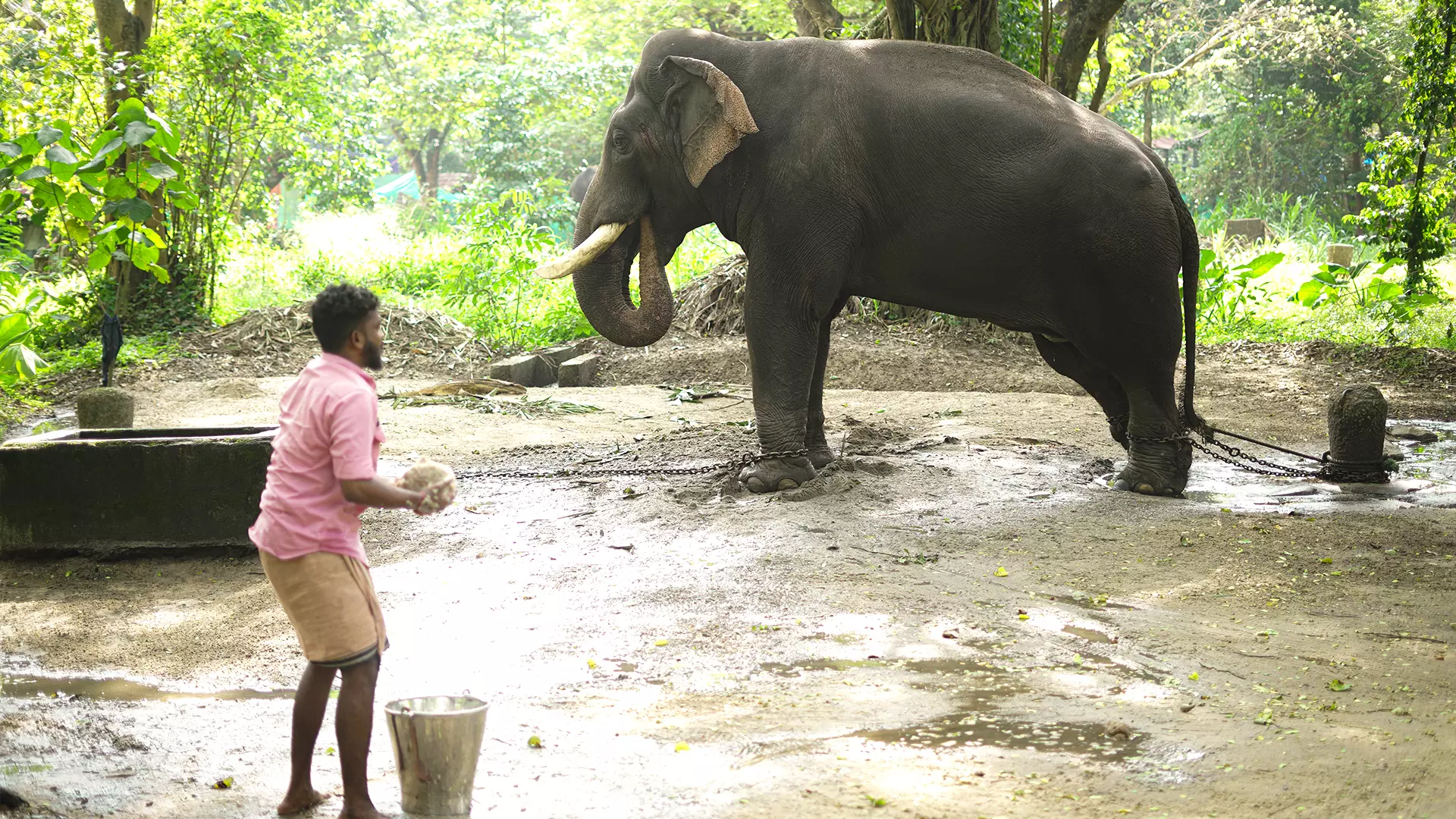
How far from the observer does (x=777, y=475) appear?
22.2 feet

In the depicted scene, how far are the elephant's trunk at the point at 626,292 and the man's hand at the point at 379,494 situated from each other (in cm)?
420

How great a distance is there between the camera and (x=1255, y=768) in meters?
3.28

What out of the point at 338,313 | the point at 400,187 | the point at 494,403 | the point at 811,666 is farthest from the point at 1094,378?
the point at 400,187

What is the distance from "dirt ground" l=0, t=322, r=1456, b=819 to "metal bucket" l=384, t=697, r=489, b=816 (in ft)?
0.43

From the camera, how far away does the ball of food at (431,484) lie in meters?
3.05

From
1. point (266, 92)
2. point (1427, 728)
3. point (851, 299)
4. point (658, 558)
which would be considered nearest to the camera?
point (1427, 728)

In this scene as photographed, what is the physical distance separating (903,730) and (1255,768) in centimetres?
92

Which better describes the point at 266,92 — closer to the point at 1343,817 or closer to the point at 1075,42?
the point at 1075,42

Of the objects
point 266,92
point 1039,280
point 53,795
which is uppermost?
point 266,92

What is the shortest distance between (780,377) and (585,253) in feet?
4.21

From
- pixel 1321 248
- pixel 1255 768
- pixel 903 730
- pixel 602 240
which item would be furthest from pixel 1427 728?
pixel 1321 248

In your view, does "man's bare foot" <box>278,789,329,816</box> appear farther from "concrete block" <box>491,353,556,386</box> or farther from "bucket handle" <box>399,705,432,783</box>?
"concrete block" <box>491,353,556,386</box>

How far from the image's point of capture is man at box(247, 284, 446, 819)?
10.1 feet

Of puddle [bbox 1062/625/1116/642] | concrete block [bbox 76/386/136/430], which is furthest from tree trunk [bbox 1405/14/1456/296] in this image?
concrete block [bbox 76/386/136/430]
